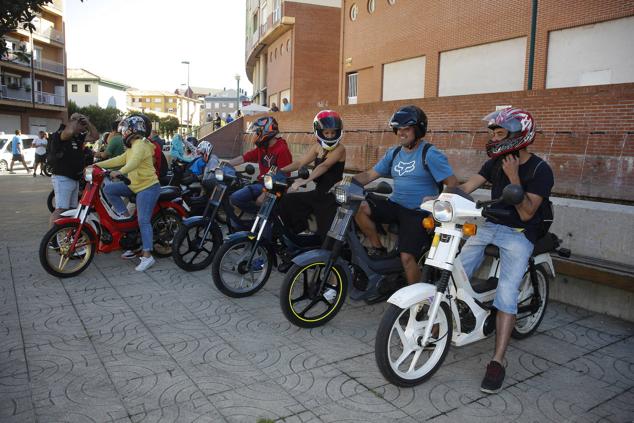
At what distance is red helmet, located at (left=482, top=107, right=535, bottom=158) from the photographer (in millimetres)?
3613

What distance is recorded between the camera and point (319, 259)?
4.45 meters

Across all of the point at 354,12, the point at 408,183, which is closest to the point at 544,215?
the point at 408,183

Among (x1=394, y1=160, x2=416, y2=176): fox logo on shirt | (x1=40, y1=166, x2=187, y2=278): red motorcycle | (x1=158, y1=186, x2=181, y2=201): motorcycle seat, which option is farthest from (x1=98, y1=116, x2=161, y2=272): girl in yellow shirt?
(x1=394, y1=160, x2=416, y2=176): fox logo on shirt

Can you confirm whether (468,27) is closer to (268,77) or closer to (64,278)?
(64,278)

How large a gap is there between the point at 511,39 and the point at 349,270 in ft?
49.7

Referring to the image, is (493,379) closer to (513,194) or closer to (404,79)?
(513,194)

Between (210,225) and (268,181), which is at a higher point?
(268,181)

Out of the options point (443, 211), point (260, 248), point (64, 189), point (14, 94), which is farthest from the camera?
point (14, 94)

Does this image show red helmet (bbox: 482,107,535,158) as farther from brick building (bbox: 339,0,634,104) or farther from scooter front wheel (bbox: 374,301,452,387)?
brick building (bbox: 339,0,634,104)

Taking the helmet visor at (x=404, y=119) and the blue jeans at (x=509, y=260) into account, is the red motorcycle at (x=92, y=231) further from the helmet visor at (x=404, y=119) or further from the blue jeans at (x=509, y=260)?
the blue jeans at (x=509, y=260)

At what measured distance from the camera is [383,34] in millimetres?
23141

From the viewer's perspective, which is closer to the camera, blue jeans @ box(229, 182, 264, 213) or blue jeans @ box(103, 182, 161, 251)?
blue jeans @ box(229, 182, 264, 213)

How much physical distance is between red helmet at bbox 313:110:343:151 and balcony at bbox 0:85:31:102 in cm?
4686

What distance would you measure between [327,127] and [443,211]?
2.19m
